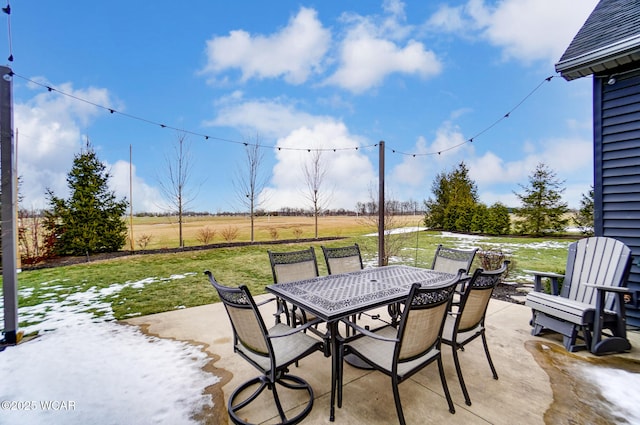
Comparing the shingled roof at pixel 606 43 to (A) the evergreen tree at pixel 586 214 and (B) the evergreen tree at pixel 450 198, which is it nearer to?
(A) the evergreen tree at pixel 586 214

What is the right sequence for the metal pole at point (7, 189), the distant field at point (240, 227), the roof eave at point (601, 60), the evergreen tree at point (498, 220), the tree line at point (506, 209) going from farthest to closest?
the evergreen tree at point (498, 220), the tree line at point (506, 209), the distant field at point (240, 227), the roof eave at point (601, 60), the metal pole at point (7, 189)

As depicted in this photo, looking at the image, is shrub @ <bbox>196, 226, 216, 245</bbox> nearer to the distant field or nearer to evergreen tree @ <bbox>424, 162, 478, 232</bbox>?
the distant field

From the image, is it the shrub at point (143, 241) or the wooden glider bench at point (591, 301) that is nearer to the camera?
the wooden glider bench at point (591, 301)

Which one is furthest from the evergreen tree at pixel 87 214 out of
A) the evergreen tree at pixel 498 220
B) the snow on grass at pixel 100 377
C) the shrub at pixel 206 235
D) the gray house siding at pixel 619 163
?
the evergreen tree at pixel 498 220

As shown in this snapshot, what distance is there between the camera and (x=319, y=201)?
451 inches

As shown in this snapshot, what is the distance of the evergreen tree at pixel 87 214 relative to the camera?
775cm

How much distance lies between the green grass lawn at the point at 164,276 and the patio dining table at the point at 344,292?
270 cm

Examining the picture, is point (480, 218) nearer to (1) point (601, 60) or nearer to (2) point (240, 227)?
(2) point (240, 227)

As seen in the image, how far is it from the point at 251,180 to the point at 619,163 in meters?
9.66

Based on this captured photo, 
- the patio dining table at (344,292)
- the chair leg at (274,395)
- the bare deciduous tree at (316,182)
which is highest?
the bare deciduous tree at (316,182)

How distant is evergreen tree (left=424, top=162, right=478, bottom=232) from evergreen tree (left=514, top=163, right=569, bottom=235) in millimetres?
3086

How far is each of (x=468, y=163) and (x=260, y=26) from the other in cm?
1508

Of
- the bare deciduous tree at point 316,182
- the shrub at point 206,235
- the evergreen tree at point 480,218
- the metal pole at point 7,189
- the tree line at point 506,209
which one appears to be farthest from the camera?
the evergreen tree at point 480,218

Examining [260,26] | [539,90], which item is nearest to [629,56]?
[539,90]
